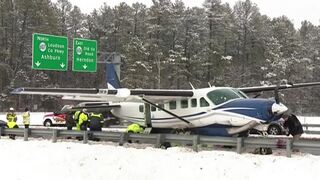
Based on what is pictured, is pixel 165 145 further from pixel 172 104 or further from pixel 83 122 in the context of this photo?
pixel 83 122

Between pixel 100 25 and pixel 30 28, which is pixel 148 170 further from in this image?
pixel 100 25

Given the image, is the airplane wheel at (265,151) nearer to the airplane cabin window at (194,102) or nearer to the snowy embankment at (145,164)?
the snowy embankment at (145,164)

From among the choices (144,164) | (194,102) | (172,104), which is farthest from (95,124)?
(144,164)

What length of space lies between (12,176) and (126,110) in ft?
34.5

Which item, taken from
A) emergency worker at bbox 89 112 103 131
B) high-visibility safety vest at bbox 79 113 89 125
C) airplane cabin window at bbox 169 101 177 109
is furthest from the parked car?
airplane cabin window at bbox 169 101 177 109

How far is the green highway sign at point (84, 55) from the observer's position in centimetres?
3878

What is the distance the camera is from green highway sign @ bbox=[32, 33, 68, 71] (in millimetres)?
35469

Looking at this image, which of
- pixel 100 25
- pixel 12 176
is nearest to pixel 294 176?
pixel 12 176

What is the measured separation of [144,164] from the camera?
15312 mm

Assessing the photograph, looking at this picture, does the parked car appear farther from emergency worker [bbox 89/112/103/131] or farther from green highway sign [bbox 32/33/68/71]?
emergency worker [bbox 89/112/103/131]

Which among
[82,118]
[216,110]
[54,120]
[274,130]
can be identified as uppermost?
[216,110]

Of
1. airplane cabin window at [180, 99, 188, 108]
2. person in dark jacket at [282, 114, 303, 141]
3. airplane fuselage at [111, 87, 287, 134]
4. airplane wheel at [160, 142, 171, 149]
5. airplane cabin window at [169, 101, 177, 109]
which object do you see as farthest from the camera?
airplane cabin window at [169, 101, 177, 109]

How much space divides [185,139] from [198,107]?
3.30 meters

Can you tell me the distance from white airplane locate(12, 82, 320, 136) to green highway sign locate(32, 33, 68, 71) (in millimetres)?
13982
